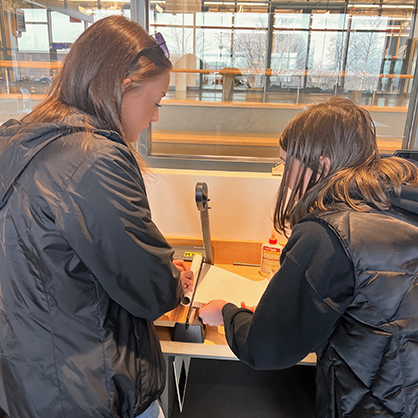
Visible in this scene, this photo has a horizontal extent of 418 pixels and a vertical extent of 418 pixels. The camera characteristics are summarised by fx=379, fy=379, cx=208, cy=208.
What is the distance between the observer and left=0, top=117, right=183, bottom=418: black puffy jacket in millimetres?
660

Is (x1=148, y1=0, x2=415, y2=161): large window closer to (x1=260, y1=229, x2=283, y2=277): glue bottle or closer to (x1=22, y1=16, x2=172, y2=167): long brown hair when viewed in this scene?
(x1=260, y1=229, x2=283, y2=277): glue bottle

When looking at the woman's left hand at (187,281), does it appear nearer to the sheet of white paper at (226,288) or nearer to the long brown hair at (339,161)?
the sheet of white paper at (226,288)

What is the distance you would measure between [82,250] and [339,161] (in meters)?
0.54

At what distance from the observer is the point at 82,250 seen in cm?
66

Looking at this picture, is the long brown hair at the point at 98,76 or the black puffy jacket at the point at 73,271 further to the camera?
the long brown hair at the point at 98,76

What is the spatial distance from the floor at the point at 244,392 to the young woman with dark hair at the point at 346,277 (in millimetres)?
1070

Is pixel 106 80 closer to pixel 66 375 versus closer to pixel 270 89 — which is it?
pixel 66 375

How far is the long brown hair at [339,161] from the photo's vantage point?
2.45 feet

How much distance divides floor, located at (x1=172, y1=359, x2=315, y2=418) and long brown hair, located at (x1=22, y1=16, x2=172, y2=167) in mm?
1452

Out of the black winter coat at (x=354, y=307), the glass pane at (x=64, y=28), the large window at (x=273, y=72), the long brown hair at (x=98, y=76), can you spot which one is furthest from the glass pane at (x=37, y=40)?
the black winter coat at (x=354, y=307)

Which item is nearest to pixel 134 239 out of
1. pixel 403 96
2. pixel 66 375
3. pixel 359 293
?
pixel 66 375

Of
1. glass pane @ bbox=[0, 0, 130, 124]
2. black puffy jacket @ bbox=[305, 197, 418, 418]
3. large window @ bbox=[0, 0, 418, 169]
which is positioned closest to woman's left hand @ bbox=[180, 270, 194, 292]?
black puffy jacket @ bbox=[305, 197, 418, 418]

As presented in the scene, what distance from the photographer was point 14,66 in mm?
1968

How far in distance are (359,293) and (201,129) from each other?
1.40 metres
